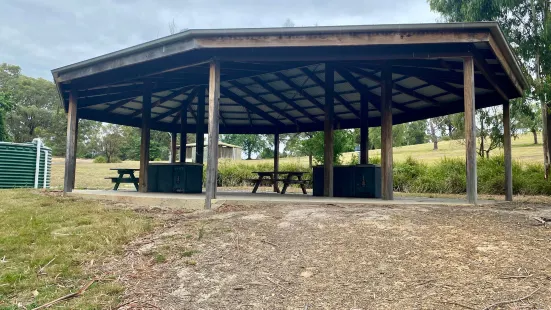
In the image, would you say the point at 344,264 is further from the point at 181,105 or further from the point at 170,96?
the point at 181,105

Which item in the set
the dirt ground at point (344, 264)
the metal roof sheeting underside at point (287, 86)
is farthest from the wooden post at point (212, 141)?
the dirt ground at point (344, 264)

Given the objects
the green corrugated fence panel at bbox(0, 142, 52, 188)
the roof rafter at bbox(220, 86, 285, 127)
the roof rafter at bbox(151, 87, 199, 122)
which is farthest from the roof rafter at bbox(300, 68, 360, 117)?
the green corrugated fence panel at bbox(0, 142, 52, 188)

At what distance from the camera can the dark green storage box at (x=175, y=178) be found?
30.3ft

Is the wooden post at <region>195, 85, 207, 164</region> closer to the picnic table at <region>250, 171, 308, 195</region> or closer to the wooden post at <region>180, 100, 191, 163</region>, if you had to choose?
the wooden post at <region>180, 100, 191, 163</region>

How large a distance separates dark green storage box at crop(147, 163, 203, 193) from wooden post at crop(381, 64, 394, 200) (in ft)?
15.1

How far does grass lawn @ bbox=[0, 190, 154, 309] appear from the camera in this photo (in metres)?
2.90

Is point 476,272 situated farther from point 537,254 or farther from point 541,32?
point 541,32

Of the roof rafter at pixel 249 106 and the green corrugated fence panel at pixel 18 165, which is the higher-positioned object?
the roof rafter at pixel 249 106

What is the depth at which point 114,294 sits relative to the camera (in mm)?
2900

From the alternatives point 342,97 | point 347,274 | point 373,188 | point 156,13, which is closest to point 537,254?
point 347,274

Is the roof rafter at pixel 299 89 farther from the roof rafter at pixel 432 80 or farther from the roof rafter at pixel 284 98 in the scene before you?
the roof rafter at pixel 432 80

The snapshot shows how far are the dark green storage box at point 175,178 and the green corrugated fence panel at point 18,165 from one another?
5.70 meters

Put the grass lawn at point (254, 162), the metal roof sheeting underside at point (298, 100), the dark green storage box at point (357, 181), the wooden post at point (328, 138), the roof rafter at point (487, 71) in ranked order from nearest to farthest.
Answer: the roof rafter at point (487, 71) → the wooden post at point (328, 138) → the dark green storage box at point (357, 181) → the metal roof sheeting underside at point (298, 100) → the grass lawn at point (254, 162)

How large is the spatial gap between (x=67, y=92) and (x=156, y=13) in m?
91.2
